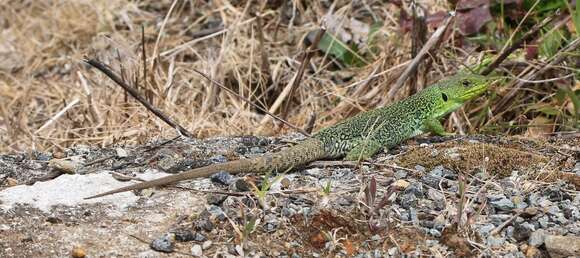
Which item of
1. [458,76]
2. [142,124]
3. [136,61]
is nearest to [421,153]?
[458,76]

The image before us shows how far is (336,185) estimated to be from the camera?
4133mm

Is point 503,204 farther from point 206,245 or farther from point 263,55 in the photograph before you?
point 263,55

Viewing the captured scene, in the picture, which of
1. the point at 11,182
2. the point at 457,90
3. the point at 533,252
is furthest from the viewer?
the point at 457,90

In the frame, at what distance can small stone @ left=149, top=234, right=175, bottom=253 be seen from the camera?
3525 mm

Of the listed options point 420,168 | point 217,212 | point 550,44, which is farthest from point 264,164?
point 550,44

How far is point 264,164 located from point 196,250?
0.82m

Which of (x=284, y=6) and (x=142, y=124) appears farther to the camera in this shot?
(x=284, y=6)

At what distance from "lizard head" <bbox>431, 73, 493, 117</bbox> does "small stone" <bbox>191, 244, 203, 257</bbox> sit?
7.10ft

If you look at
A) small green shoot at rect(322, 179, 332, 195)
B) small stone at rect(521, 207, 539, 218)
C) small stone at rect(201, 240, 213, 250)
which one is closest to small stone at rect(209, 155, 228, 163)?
small green shoot at rect(322, 179, 332, 195)

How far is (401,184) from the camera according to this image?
411cm

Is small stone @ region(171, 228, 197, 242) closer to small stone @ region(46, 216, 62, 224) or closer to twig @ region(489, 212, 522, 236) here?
small stone @ region(46, 216, 62, 224)

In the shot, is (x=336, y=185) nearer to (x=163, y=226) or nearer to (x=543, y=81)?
(x=163, y=226)

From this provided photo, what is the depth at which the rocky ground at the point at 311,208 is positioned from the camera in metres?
3.59

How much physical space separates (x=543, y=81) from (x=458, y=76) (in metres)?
0.75
